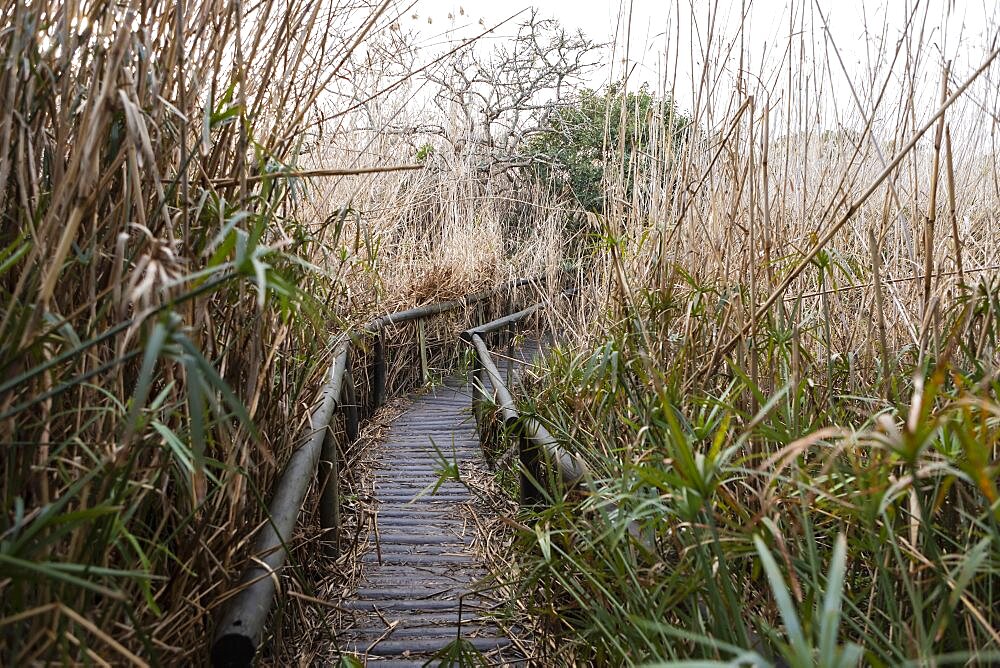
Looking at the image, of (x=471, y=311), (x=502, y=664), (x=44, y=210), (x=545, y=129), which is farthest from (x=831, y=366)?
(x=545, y=129)

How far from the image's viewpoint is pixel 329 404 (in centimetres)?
252

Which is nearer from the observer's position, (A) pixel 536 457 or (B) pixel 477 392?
(A) pixel 536 457

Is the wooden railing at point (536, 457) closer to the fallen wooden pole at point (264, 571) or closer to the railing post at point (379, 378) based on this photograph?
the fallen wooden pole at point (264, 571)

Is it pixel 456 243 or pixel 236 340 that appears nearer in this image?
pixel 236 340

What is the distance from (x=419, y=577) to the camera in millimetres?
2754

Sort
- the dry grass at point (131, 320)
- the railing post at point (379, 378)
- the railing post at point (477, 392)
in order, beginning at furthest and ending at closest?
the railing post at point (379, 378) < the railing post at point (477, 392) < the dry grass at point (131, 320)

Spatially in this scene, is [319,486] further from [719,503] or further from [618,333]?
[719,503]

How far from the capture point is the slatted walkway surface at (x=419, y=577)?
7.29 feet

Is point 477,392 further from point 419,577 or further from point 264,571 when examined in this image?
point 264,571

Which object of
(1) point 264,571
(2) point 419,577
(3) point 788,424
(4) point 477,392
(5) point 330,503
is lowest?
(2) point 419,577

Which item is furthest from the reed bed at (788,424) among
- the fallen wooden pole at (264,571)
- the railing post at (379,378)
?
the railing post at (379,378)

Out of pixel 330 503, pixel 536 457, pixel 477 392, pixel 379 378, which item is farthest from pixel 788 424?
pixel 379 378

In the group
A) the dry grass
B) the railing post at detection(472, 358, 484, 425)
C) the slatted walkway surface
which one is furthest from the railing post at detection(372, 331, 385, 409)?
the dry grass

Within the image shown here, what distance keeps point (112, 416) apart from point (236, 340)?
45 centimetres
